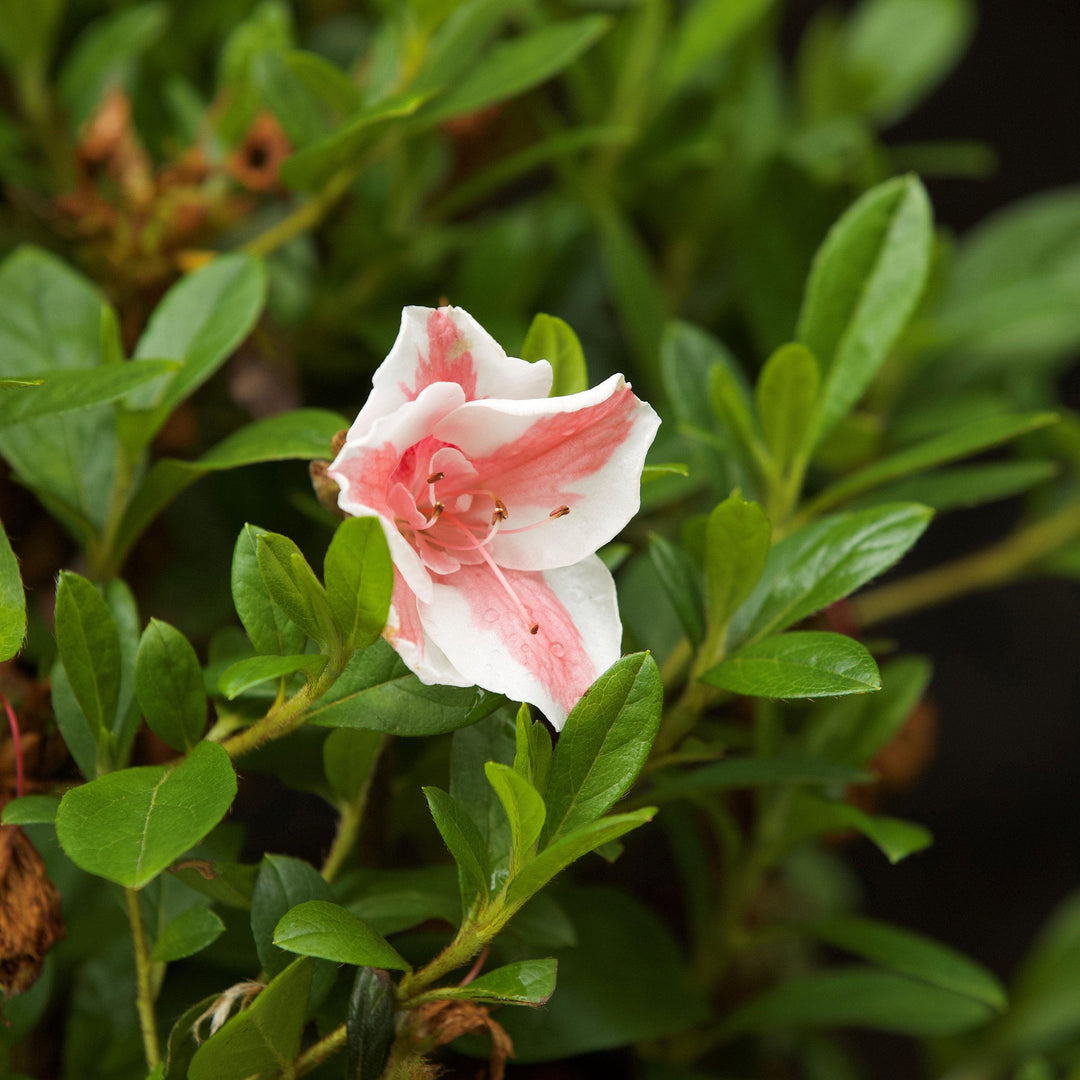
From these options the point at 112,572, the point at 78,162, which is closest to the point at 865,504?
the point at 112,572

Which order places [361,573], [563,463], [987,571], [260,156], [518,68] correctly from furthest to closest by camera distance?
1. [987,571]
2. [260,156]
3. [518,68]
4. [563,463]
5. [361,573]

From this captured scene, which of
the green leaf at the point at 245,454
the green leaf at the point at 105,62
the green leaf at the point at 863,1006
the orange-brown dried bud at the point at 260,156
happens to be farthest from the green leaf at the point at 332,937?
the green leaf at the point at 105,62

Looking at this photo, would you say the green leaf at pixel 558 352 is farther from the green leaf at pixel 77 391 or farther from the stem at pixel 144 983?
the stem at pixel 144 983

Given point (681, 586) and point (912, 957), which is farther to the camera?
point (912, 957)

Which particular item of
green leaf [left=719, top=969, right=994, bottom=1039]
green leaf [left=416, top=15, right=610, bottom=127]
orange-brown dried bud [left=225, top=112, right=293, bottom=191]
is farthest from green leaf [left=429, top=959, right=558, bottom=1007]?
orange-brown dried bud [left=225, top=112, right=293, bottom=191]

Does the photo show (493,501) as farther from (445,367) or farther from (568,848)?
(568,848)

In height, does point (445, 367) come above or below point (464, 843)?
above

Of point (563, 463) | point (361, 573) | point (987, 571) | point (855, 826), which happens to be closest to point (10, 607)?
point (361, 573)
